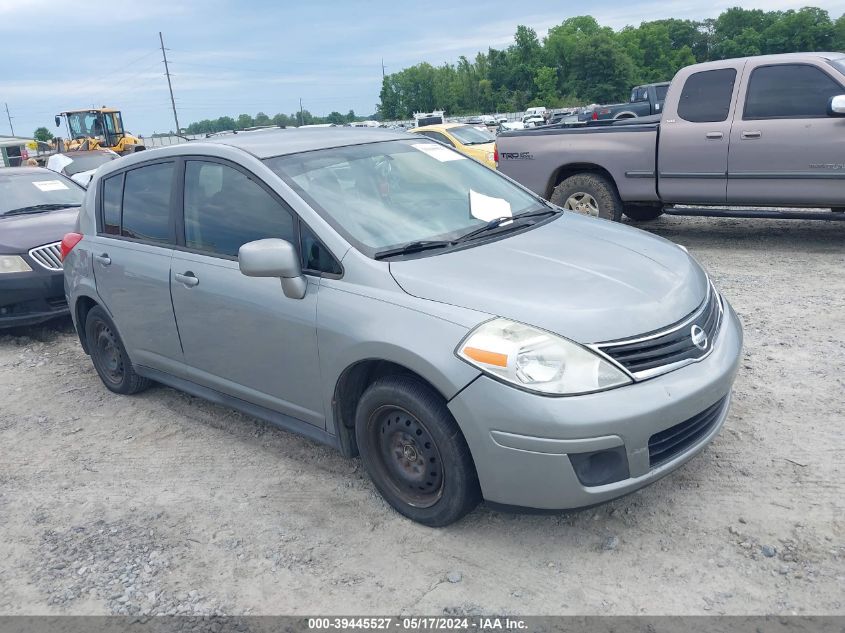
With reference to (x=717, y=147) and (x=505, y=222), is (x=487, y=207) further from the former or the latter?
(x=717, y=147)

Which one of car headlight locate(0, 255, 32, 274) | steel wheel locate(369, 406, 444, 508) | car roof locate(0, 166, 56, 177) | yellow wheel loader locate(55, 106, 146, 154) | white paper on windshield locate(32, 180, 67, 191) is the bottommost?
steel wheel locate(369, 406, 444, 508)

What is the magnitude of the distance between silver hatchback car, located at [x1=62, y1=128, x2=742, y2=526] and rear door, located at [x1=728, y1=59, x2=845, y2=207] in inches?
162

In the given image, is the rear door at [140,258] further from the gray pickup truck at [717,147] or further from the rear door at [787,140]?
the rear door at [787,140]

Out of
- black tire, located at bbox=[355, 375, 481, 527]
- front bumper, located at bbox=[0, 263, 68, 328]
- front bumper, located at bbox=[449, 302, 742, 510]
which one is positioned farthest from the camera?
front bumper, located at bbox=[0, 263, 68, 328]

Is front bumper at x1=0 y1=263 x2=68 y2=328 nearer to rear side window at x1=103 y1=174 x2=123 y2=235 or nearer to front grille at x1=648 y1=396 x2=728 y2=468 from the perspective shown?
rear side window at x1=103 y1=174 x2=123 y2=235

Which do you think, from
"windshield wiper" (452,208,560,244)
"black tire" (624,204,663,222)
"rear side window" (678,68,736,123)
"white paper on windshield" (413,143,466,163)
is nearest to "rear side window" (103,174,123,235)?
"white paper on windshield" (413,143,466,163)

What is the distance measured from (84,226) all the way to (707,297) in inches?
161

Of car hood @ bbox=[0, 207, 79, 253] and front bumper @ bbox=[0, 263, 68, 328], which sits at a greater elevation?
car hood @ bbox=[0, 207, 79, 253]

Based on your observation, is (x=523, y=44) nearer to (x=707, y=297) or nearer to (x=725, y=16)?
(x=725, y=16)

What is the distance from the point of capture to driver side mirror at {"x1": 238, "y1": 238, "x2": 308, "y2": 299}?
10.9 feet

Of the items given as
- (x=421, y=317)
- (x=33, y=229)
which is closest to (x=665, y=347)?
(x=421, y=317)

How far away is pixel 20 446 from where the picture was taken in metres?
4.65

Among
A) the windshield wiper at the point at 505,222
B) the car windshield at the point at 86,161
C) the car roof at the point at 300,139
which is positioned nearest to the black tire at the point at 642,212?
the windshield wiper at the point at 505,222

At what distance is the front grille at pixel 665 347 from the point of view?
9.36ft
